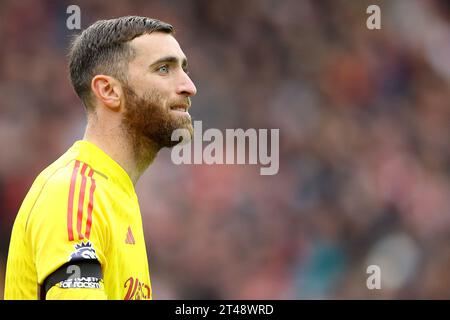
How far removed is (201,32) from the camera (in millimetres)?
8312

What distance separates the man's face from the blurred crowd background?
4096mm

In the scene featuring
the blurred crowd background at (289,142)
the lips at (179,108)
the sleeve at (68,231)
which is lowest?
the sleeve at (68,231)

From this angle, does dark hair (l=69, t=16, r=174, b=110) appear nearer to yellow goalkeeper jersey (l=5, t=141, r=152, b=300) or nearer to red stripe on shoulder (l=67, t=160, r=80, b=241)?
yellow goalkeeper jersey (l=5, t=141, r=152, b=300)

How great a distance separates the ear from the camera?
3.29 meters

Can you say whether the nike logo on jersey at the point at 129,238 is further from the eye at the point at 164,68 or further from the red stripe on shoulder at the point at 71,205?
the eye at the point at 164,68

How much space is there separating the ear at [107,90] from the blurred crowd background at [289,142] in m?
4.11

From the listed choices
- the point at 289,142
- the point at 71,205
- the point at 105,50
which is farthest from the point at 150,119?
the point at 289,142

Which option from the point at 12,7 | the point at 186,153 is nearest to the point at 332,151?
the point at 186,153

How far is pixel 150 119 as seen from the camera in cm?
331

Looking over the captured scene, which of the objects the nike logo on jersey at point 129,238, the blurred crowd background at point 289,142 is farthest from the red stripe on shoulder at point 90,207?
the blurred crowd background at point 289,142

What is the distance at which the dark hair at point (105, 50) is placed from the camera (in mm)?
3318

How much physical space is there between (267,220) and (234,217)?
1.05ft

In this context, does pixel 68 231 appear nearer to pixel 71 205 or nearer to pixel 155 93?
pixel 71 205

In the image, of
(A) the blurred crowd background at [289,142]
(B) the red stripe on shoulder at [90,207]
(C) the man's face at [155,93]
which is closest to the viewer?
(B) the red stripe on shoulder at [90,207]
